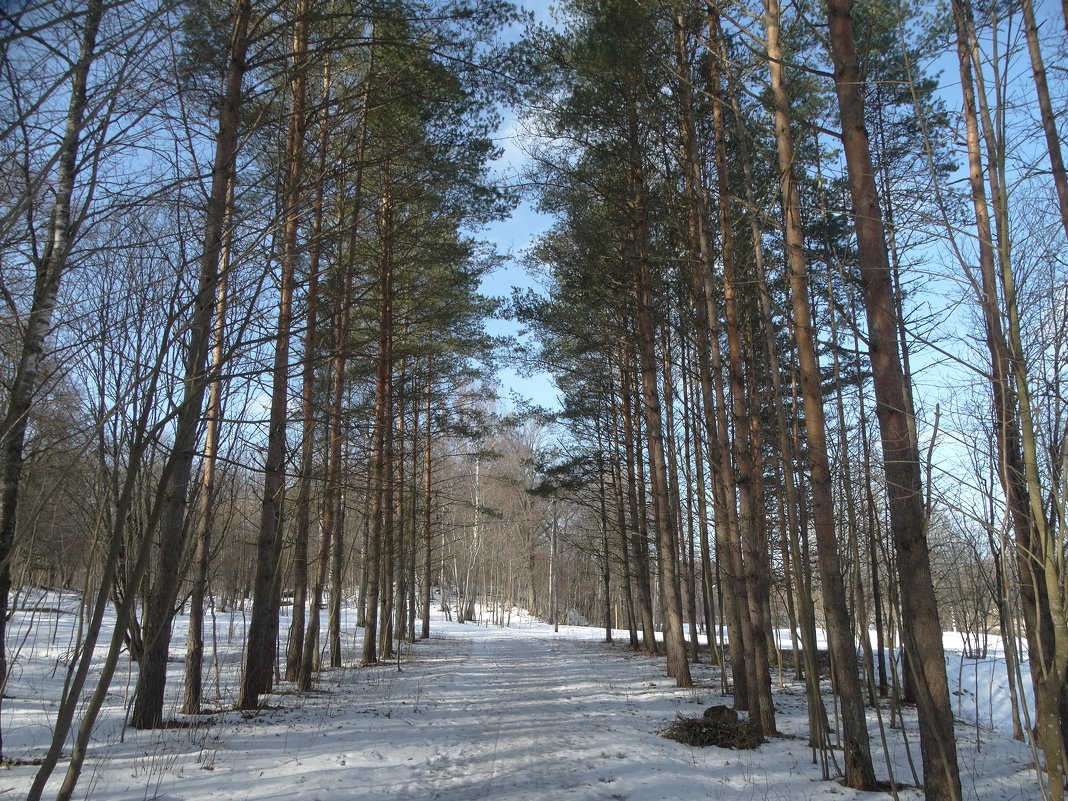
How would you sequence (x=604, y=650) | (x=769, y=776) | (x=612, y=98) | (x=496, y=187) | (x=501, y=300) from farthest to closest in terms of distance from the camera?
(x=604, y=650) < (x=501, y=300) < (x=496, y=187) < (x=612, y=98) < (x=769, y=776)

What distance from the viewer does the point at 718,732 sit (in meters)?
6.74

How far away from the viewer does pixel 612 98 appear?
8.98 metres

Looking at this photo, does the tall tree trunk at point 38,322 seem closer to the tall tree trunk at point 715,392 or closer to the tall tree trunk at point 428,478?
the tall tree trunk at point 428,478

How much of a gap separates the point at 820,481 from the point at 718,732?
3000 mm

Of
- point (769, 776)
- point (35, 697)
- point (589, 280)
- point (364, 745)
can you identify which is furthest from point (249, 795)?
point (589, 280)

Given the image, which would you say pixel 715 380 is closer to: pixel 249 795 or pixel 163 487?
pixel 249 795

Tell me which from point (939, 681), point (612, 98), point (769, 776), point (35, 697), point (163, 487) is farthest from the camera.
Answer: point (612, 98)

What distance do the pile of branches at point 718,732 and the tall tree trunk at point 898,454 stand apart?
8.36ft

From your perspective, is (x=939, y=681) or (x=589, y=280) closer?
(x=939, y=681)

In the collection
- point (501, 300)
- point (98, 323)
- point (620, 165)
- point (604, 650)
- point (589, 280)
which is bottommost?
point (604, 650)

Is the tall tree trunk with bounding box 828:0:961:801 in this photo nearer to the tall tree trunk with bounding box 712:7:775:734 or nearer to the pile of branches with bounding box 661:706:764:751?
the tall tree trunk with bounding box 712:7:775:734

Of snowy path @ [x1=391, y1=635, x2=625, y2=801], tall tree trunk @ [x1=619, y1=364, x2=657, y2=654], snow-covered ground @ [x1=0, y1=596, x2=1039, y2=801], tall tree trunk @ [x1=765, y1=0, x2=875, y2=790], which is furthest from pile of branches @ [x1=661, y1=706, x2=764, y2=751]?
tall tree trunk @ [x1=619, y1=364, x2=657, y2=654]

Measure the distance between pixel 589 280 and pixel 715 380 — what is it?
12.1ft

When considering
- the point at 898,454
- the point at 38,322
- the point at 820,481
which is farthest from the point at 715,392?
the point at 38,322
